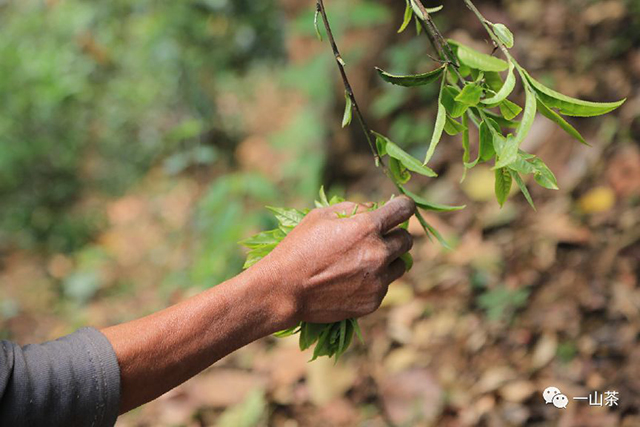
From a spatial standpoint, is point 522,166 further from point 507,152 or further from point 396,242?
point 396,242

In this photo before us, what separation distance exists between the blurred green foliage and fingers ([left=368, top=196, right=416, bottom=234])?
8.97ft

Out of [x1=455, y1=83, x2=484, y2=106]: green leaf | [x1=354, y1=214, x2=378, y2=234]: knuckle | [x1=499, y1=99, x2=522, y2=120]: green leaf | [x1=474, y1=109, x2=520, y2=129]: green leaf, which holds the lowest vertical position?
[x1=354, y1=214, x2=378, y2=234]: knuckle

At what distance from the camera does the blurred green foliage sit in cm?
416

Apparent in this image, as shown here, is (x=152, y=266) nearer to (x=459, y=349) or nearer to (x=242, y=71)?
(x=242, y=71)

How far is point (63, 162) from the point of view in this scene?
4848 mm

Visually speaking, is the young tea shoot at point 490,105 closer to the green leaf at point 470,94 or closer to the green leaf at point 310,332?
the green leaf at point 470,94

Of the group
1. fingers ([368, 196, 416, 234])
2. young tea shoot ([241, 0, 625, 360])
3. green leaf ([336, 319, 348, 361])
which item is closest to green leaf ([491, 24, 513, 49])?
young tea shoot ([241, 0, 625, 360])

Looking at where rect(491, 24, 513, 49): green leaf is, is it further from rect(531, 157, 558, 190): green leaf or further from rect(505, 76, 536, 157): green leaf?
rect(531, 157, 558, 190): green leaf

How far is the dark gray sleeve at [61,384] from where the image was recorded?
1059 millimetres

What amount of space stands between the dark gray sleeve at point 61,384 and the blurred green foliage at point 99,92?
2.76 m

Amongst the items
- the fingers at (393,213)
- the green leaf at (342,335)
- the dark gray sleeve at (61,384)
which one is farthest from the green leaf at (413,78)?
the dark gray sleeve at (61,384)

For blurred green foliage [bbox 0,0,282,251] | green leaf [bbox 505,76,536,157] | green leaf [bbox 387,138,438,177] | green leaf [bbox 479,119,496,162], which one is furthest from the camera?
blurred green foliage [bbox 0,0,282,251]

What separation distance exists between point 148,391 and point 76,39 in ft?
16.1

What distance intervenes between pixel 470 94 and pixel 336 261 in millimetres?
397
